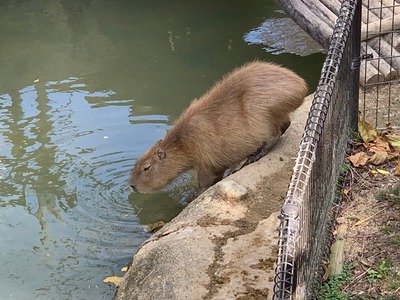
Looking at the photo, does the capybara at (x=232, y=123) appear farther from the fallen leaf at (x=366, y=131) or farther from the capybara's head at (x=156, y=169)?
the fallen leaf at (x=366, y=131)

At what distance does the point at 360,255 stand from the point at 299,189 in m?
1.37

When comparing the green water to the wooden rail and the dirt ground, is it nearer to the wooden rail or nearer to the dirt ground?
the wooden rail

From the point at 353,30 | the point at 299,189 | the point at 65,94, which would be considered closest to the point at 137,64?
the point at 65,94

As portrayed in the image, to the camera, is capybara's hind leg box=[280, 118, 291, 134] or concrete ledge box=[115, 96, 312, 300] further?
capybara's hind leg box=[280, 118, 291, 134]

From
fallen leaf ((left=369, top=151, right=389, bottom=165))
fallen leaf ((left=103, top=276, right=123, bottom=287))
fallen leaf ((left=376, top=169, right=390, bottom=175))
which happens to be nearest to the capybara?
fallen leaf ((left=369, top=151, right=389, bottom=165))

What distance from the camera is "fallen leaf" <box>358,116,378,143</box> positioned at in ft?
16.2

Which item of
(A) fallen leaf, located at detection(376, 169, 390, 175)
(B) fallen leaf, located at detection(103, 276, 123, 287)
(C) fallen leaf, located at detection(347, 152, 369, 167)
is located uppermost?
(C) fallen leaf, located at detection(347, 152, 369, 167)

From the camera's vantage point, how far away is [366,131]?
16.4 ft

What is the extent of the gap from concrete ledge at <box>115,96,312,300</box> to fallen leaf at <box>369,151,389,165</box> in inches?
22.1

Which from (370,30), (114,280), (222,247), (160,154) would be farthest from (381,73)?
(114,280)

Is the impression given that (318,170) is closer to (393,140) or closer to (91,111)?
(393,140)

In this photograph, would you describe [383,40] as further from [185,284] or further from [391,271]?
[185,284]

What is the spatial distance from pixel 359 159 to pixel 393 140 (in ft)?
1.30

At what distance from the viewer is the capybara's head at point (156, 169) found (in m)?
5.36
